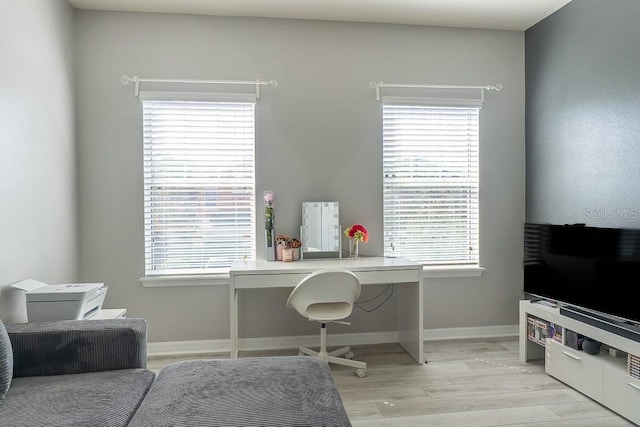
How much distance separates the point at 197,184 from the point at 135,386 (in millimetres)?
1935

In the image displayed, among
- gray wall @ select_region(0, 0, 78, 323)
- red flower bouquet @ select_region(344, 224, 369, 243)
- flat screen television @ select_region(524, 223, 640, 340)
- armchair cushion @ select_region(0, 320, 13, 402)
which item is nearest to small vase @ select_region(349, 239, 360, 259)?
red flower bouquet @ select_region(344, 224, 369, 243)

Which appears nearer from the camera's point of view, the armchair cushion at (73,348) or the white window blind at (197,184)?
the armchair cushion at (73,348)

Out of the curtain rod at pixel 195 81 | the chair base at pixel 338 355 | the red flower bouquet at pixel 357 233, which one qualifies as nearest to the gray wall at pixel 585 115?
the red flower bouquet at pixel 357 233

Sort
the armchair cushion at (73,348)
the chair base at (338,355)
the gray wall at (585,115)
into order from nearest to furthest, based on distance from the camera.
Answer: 1. the armchair cushion at (73,348)
2. the gray wall at (585,115)
3. the chair base at (338,355)

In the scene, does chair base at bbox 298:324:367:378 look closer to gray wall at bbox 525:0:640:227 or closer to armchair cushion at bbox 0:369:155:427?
armchair cushion at bbox 0:369:155:427

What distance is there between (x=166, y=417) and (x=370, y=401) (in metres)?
1.47

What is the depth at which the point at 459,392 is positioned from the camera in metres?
2.73

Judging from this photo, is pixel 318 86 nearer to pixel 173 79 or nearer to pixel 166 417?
pixel 173 79

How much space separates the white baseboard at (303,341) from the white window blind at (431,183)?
632mm

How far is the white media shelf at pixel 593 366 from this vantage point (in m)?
2.34

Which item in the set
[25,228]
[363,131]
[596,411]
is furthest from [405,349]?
[25,228]

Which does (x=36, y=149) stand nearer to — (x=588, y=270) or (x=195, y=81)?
(x=195, y=81)

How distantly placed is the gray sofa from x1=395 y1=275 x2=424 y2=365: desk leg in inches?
56.2

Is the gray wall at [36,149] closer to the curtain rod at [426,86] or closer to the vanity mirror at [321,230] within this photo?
the vanity mirror at [321,230]
